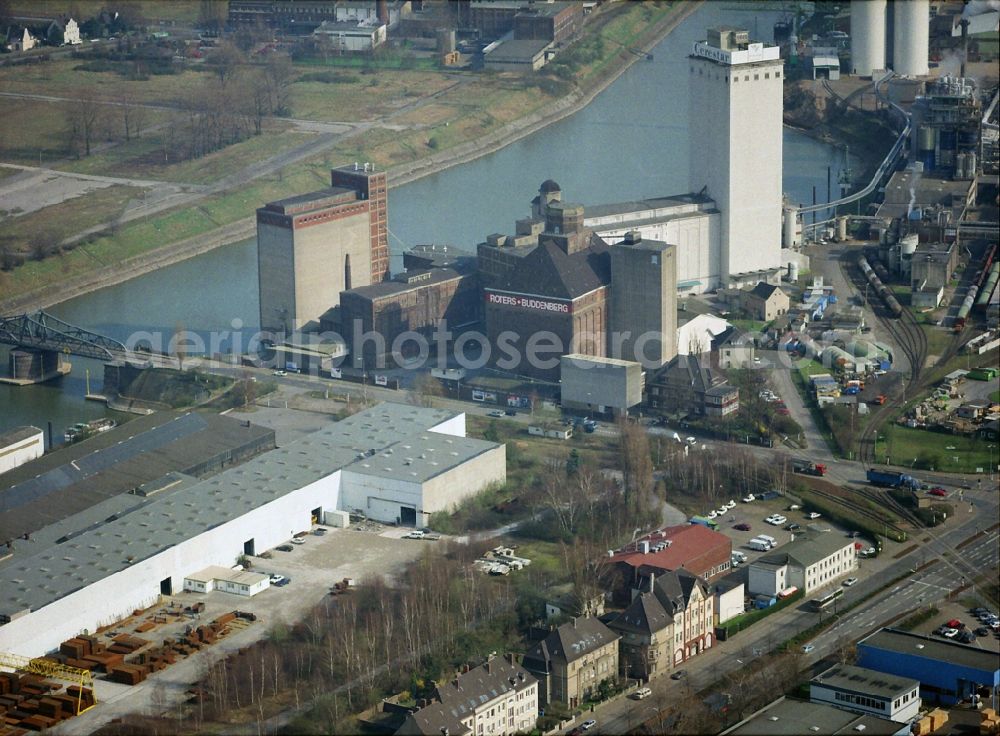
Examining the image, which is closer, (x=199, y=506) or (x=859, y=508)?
(x=199, y=506)

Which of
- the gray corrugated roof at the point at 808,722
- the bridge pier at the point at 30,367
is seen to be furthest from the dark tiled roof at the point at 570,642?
the bridge pier at the point at 30,367

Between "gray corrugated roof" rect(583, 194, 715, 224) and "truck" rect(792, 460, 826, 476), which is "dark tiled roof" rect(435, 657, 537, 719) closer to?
"truck" rect(792, 460, 826, 476)

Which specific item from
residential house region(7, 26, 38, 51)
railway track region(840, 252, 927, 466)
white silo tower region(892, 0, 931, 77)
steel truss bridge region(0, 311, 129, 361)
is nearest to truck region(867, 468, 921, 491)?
railway track region(840, 252, 927, 466)

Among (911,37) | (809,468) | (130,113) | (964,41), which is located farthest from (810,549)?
(964,41)

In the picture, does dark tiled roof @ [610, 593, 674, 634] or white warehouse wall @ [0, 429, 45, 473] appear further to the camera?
white warehouse wall @ [0, 429, 45, 473]

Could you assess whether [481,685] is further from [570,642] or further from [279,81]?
[279,81]

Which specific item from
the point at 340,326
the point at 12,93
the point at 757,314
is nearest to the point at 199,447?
the point at 340,326
